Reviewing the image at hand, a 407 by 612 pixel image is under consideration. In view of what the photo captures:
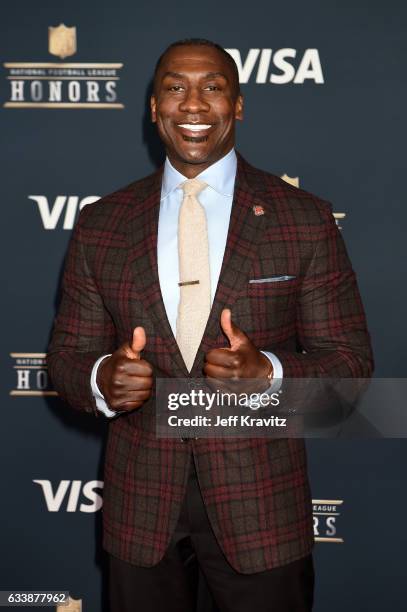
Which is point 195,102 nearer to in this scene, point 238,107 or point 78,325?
point 238,107

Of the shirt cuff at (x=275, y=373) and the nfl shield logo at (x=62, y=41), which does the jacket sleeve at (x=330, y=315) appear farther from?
the nfl shield logo at (x=62, y=41)

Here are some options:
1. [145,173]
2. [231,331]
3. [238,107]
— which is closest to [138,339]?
[231,331]

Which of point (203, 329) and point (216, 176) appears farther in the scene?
point (216, 176)

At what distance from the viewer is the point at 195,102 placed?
Answer: 1.95 metres

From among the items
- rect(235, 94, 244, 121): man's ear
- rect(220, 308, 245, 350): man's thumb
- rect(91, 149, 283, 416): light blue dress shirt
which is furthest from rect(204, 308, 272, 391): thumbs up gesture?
rect(235, 94, 244, 121): man's ear

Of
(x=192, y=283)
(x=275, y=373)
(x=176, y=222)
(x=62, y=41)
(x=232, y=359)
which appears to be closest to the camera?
(x=232, y=359)

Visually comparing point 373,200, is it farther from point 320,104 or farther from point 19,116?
point 19,116

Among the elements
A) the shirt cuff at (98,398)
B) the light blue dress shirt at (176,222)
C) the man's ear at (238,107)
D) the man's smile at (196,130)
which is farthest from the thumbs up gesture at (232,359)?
the man's ear at (238,107)

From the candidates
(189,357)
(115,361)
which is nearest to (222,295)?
(189,357)

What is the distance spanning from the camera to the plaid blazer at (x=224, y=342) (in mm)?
1868

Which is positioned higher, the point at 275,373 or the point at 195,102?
the point at 195,102

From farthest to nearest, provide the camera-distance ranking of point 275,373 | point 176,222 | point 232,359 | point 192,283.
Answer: point 176,222, point 192,283, point 275,373, point 232,359

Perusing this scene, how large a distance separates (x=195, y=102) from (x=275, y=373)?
2.28 feet

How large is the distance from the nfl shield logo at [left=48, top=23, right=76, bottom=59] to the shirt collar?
115 centimetres
